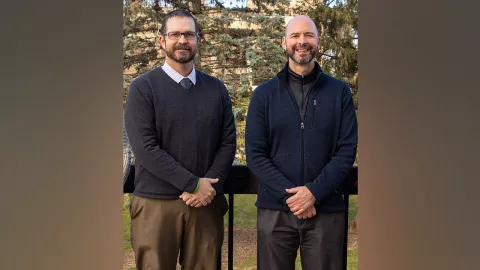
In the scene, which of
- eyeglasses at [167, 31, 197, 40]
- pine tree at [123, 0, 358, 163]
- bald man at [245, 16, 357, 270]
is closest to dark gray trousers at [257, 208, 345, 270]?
bald man at [245, 16, 357, 270]

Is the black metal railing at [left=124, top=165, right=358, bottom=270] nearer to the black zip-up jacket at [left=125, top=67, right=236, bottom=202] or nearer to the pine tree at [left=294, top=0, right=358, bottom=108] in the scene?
the black zip-up jacket at [left=125, top=67, right=236, bottom=202]

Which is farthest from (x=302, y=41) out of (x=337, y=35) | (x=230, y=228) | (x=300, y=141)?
(x=337, y=35)

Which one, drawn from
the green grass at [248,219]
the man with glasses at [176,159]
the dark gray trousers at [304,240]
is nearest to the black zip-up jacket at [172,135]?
the man with glasses at [176,159]

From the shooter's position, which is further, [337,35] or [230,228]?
[337,35]

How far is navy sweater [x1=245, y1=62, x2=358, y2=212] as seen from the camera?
204 centimetres

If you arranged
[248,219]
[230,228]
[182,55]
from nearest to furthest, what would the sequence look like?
[182,55] < [230,228] < [248,219]

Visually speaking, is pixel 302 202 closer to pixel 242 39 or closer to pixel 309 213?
pixel 309 213

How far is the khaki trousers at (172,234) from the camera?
204 cm

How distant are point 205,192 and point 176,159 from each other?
0.18 meters

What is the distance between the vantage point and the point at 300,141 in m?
2.06
